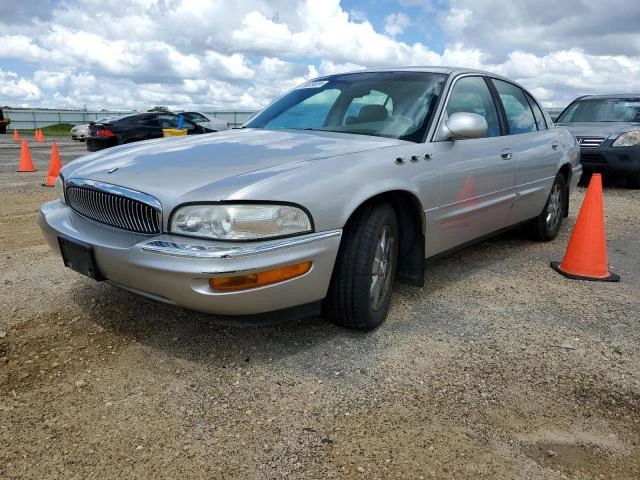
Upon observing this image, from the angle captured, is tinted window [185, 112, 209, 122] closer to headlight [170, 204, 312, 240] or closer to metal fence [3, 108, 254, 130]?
headlight [170, 204, 312, 240]

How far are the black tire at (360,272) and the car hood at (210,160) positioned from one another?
379 mm

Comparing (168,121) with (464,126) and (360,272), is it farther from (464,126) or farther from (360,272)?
(360,272)

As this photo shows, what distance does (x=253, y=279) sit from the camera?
2.33 meters

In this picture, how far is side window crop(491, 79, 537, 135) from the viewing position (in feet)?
14.2

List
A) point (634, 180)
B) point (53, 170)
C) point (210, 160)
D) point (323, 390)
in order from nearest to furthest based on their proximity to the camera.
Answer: point (323, 390) < point (210, 160) < point (53, 170) < point (634, 180)

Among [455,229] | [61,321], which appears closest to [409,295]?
[455,229]

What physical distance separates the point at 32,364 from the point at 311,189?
5.18 feet

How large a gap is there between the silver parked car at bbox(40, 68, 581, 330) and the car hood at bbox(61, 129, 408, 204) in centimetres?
1

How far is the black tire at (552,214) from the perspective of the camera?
5.02 metres

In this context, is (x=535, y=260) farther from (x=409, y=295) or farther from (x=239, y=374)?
(x=239, y=374)

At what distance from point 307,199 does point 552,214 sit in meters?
3.57

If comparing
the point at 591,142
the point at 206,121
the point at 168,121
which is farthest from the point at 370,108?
the point at 206,121

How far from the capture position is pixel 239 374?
8.39 ft

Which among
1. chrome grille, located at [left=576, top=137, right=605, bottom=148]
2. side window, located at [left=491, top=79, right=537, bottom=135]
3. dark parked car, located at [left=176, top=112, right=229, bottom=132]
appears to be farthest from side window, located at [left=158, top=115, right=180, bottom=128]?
side window, located at [left=491, top=79, right=537, bottom=135]
